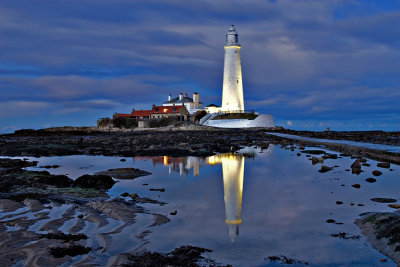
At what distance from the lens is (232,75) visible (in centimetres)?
7262

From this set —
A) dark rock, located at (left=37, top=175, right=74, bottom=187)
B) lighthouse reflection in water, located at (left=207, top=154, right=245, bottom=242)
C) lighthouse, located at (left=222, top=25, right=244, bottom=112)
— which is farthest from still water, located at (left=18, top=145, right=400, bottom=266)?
lighthouse, located at (left=222, top=25, right=244, bottom=112)

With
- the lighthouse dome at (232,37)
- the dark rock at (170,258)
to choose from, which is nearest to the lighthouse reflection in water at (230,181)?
the dark rock at (170,258)

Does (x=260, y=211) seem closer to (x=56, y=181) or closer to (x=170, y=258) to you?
(x=170, y=258)

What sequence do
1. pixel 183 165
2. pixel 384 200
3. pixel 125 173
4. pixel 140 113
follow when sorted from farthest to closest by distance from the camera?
pixel 140 113
pixel 183 165
pixel 125 173
pixel 384 200

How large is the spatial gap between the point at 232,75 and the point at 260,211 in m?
65.9

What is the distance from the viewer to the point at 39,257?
17.0 ft

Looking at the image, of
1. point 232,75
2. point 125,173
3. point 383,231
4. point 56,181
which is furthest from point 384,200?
point 232,75

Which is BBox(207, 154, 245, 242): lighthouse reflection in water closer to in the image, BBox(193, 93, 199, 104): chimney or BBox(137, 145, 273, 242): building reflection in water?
BBox(137, 145, 273, 242): building reflection in water

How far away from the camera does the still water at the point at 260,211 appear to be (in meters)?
5.67

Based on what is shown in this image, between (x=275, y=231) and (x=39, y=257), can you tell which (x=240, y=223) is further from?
(x=39, y=257)

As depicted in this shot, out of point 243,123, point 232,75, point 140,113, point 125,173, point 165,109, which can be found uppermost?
point 232,75

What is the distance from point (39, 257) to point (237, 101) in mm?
69646

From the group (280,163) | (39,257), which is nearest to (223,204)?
(39,257)

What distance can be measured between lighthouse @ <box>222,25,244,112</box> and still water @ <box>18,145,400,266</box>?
57987 millimetres
